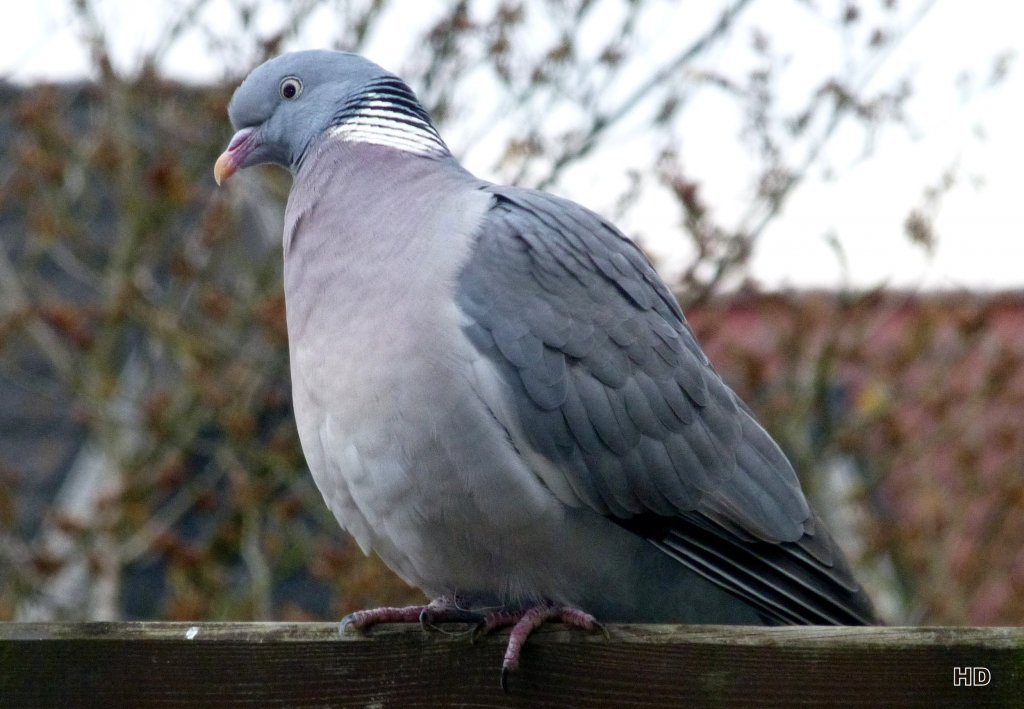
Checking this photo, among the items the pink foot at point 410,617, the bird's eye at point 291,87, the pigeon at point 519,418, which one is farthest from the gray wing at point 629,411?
the bird's eye at point 291,87

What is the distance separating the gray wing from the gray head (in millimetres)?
356

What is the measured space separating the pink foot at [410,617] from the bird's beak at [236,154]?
130 centimetres

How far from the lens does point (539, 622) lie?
7.05 ft

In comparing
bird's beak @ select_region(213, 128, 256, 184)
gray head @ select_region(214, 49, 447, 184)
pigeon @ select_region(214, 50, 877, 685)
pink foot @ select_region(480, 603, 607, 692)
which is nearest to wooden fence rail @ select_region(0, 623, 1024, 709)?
pink foot @ select_region(480, 603, 607, 692)

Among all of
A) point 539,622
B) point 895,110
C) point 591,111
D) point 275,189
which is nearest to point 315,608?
point 275,189

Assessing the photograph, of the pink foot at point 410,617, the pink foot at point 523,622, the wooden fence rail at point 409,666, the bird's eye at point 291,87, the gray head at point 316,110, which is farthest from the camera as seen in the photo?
the bird's eye at point 291,87

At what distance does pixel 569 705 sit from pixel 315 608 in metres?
5.01

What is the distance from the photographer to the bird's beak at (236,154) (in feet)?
10.7

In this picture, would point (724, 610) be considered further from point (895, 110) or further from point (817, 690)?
point (895, 110)

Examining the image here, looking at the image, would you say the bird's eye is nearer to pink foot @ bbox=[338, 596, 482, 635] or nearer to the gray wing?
the gray wing

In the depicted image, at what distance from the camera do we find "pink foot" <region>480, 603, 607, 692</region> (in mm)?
1947

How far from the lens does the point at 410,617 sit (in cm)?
238

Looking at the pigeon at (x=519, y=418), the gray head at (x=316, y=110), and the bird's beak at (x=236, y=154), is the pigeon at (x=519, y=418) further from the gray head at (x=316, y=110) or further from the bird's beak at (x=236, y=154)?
the bird's beak at (x=236, y=154)

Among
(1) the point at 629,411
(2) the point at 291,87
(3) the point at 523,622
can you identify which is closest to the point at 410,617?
(3) the point at 523,622
